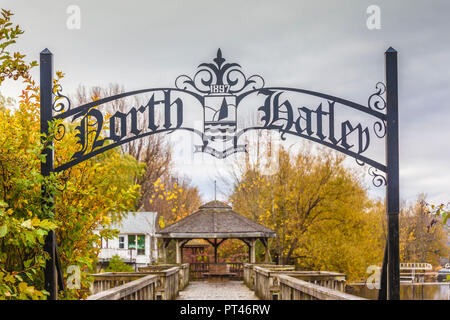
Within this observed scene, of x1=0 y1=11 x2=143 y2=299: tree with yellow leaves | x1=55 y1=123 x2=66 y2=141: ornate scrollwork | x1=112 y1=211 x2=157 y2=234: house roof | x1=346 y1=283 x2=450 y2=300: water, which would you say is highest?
x1=55 y1=123 x2=66 y2=141: ornate scrollwork

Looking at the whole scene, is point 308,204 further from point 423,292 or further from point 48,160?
point 48,160

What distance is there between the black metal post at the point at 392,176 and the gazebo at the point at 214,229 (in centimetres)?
1468

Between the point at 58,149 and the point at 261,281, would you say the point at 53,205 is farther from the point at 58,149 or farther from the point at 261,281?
the point at 261,281

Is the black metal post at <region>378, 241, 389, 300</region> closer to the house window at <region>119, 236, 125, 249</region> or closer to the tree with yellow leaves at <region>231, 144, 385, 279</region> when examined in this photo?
the tree with yellow leaves at <region>231, 144, 385, 279</region>

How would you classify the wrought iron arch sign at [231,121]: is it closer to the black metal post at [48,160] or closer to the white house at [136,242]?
the black metal post at [48,160]

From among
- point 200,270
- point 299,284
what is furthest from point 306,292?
point 200,270

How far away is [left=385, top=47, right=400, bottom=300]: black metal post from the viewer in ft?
20.8

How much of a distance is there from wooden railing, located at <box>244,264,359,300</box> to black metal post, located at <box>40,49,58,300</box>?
121 inches

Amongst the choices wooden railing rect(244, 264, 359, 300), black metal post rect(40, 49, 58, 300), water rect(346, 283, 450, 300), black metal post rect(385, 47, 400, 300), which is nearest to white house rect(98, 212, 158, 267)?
water rect(346, 283, 450, 300)

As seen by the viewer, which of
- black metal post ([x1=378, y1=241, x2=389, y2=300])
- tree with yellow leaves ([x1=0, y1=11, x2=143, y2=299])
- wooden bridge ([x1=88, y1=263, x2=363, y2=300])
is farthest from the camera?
black metal post ([x1=378, y1=241, x2=389, y2=300])

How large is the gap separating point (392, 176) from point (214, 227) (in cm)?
1562

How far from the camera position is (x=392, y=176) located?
6402 millimetres

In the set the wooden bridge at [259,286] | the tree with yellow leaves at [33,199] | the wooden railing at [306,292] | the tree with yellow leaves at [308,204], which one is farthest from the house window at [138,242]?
the tree with yellow leaves at [33,199]

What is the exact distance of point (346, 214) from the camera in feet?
100
